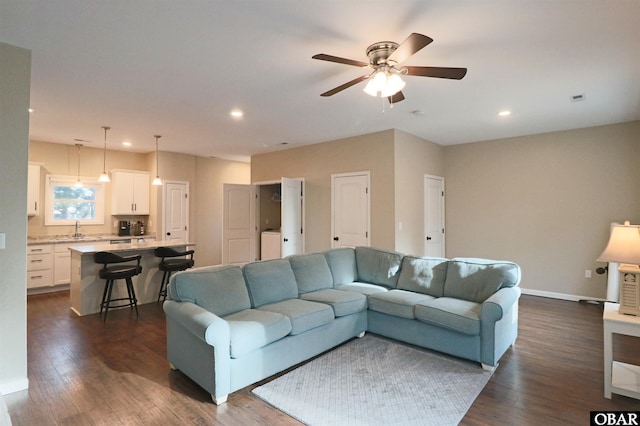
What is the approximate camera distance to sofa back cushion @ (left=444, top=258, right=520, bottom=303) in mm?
3457

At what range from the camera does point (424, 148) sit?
6219 millimetres

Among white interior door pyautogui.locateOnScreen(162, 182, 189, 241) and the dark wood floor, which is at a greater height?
white interior door pyautogui.locateOnScreen(162, 182, 189, 241)

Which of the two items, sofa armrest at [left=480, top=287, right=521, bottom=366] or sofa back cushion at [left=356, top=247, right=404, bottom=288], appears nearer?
sofa armrest at [left=480, top=287, right=521, bottom=366]

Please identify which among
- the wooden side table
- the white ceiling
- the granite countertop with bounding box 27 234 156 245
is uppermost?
the white ceiling

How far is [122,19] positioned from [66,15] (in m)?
0.37

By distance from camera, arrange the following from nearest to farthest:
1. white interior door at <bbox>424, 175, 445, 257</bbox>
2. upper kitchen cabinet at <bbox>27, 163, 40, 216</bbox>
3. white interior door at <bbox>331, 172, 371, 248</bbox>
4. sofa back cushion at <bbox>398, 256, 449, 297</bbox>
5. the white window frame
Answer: sofa back cushion at <bbox>398, 256, 449, 297</bbox>, white interior door at <bbox>331, 172, 371, 248</bbox>, upper kitchen cabinet at <bbox>27, 163, 40, 216</bbox>, white interior door at <bbox>424, 175, 445, 257</bbox>, the white window frame

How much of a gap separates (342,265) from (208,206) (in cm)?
490

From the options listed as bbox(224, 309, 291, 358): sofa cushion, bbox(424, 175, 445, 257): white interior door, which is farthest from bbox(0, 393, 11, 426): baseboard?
bbox(424, 175, 445, 257): white interior door

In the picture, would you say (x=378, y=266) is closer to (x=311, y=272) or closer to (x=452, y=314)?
(x=311, y=272)

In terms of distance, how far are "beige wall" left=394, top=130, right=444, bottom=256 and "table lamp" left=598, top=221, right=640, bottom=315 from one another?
2.94 metres

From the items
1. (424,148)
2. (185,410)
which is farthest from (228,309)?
(424,148)

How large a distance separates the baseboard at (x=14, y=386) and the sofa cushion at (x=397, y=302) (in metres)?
3.17

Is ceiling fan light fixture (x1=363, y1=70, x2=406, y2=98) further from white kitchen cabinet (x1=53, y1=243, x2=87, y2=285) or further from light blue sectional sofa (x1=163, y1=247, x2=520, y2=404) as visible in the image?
white kitchen cabinet (x1=53, y1=243, x2=87, y2=285)

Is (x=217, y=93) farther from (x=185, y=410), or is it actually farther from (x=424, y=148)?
(x=424, y=148)
